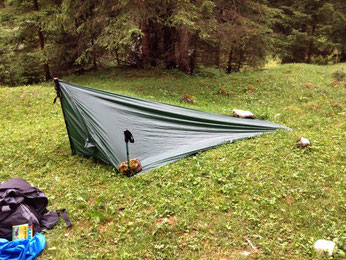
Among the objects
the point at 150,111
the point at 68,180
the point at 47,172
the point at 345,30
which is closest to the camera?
the point at 68,180

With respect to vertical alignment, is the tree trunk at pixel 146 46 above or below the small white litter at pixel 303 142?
above

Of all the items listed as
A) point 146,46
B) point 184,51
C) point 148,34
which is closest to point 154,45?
point 146,46

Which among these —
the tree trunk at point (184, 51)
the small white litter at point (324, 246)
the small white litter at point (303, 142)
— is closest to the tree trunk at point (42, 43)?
the tree trunk at point (184, 51)

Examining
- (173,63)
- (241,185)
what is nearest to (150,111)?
(241,185)

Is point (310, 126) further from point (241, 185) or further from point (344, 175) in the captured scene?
point (241, 185)

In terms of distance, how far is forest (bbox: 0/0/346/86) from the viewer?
8016mm

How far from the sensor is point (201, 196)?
10.2 feet

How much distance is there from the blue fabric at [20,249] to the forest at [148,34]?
6.20 m

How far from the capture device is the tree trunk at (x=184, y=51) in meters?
10.1

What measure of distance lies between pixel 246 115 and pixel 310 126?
138 cm

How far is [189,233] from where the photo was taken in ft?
8.52

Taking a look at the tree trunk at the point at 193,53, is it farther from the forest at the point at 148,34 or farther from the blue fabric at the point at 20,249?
the blue fabric at the point at 20,249

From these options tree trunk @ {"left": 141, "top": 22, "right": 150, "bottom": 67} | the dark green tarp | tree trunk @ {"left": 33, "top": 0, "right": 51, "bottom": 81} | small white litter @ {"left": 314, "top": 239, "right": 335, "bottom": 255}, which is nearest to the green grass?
small white litter @ {"left": 314, "top": 239, "right": 335, "bottom": 255}

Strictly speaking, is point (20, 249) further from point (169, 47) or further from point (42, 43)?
point (42, 43)
